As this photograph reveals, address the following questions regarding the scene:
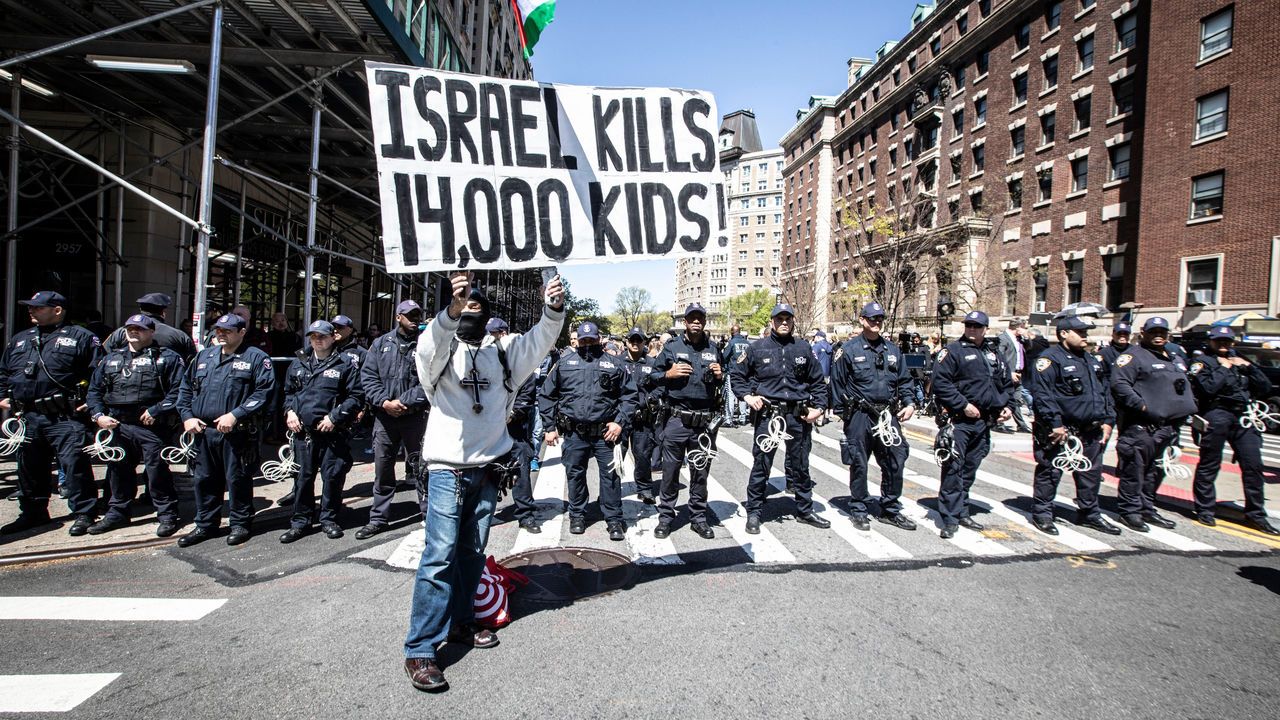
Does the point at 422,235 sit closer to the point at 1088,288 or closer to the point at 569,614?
the point at 569,614

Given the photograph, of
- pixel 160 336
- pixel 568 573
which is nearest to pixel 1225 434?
pixel 568 573

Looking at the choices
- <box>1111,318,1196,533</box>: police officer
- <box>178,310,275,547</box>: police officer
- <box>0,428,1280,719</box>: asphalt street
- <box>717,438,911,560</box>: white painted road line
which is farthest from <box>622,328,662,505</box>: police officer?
<box>1111,318,1196,533</box>: police officer

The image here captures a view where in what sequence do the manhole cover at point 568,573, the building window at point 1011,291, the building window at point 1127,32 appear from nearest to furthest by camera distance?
1. the manhole cover at point 568,573
2. the building window at point 1127,32
3. the building window at point 1011,291

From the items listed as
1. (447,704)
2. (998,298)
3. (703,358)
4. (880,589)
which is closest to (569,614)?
(447,704)

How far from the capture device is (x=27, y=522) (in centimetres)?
558

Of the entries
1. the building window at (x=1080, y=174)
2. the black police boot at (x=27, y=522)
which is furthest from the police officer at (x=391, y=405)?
the building window at (x=1080, y=174)

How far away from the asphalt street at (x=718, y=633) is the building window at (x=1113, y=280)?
2452cm

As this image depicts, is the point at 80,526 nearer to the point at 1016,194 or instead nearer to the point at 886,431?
the point at 886,431

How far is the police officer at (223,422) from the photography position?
546 centimetres

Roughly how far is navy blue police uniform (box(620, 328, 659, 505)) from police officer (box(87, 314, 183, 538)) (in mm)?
4293

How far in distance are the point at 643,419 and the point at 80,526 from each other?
5277 mm

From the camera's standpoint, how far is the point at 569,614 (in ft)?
13.3

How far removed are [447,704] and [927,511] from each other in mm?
5735

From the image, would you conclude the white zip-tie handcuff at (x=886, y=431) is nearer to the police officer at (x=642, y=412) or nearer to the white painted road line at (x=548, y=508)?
the police officer at (x=642, y=412)
